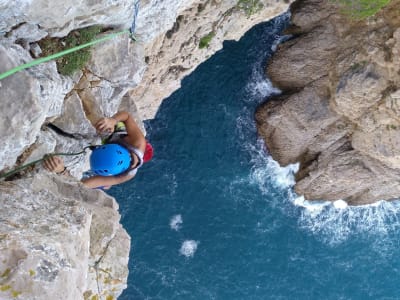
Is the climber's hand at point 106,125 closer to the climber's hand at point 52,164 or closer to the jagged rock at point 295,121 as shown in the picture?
the climber's hand at point 52,164

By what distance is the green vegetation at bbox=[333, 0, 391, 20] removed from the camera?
19516mm

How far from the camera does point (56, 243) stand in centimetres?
675

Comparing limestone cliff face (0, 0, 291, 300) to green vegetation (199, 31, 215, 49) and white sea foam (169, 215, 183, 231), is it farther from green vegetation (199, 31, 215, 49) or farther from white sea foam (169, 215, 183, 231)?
white sea foam (169, 215, 183, 231)

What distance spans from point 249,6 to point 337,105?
6.56m

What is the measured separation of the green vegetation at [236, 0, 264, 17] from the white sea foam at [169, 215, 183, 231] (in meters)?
10.7

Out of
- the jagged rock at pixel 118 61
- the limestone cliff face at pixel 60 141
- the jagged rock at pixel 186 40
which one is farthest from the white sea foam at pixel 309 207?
the jagged rock at pixel 118 61

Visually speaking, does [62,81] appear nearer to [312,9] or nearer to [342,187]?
[312,9]

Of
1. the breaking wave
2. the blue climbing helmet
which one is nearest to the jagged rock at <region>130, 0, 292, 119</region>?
the breaking wave

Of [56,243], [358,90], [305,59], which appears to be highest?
[56,243]

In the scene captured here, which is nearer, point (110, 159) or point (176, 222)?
point (110, 159)

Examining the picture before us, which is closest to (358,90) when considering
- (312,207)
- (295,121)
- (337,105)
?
(337,105)

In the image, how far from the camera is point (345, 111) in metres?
21.8

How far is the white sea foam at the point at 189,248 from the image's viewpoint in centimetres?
2362

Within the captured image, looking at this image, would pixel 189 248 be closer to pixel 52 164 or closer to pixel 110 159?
pixel 110 159
